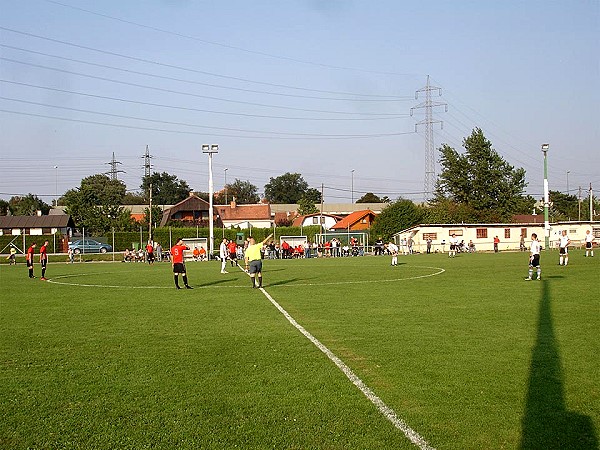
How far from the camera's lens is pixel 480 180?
97.8 m

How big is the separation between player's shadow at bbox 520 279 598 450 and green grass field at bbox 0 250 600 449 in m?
0.02

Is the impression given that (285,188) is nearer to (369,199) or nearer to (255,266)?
(369,199)

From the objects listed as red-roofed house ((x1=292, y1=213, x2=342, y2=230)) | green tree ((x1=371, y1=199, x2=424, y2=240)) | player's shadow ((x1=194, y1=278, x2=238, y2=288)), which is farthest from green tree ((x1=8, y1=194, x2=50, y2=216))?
player's shadow ((x1=194, y1=278, x2=238, y2=288))

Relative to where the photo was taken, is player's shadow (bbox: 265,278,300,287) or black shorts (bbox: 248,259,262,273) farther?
player's shadow (bbox: 265,278,300,287)

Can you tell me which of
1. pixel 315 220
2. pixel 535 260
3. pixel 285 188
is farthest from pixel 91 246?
pixel 285 188

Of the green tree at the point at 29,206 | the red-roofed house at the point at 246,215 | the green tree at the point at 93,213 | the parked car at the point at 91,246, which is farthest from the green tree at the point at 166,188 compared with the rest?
the parked car at the point at 91,246

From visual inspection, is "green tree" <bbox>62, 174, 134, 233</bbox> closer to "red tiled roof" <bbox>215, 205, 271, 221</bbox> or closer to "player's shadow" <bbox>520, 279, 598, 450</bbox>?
"red tiled roof" <bbox>215, 205, 271, 221</bbox>

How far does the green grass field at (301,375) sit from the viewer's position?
6.45 meters

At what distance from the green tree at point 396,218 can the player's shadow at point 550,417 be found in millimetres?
66533

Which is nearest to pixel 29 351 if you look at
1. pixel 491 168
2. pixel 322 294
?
pixel 322 294

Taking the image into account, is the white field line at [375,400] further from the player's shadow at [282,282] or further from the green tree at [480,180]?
the green tree at [480,180]

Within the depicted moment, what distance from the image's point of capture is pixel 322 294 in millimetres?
21172

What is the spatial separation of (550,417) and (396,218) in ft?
230

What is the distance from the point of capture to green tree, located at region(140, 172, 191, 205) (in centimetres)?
14912
